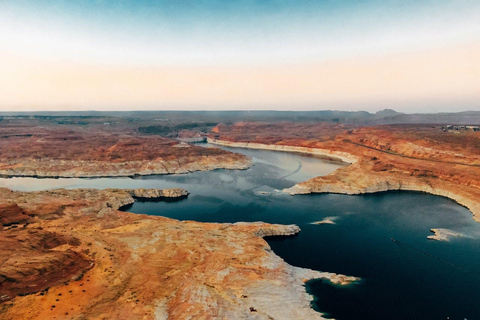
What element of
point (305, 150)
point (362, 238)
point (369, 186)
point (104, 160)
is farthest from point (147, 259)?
point (305, 150)

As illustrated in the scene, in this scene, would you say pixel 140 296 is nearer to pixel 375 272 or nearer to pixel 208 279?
pixel 208 279

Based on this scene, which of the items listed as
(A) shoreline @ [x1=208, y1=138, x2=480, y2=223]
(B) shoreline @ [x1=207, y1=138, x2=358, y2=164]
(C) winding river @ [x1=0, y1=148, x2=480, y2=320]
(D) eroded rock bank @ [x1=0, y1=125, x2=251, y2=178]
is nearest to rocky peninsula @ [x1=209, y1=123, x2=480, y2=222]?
(A) shoreline @ [x1=208, y1=138, x2=480, y2=223]

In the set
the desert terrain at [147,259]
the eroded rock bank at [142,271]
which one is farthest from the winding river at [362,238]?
the eroded rock bank at [142,271]

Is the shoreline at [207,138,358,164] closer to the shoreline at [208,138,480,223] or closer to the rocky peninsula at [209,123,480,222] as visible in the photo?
the rocky peninsula at [209,123,480,222]

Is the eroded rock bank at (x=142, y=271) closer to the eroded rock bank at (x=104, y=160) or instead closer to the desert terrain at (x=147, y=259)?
the desert terrain at (x=147, y=259)

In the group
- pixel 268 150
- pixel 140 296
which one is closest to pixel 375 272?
pixel 140 296

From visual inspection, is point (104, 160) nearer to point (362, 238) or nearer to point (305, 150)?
point (362, 238)
